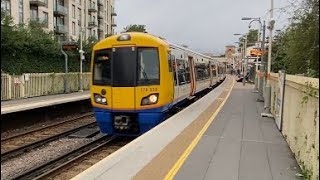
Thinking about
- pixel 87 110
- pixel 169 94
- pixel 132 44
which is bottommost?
pixel 87 110

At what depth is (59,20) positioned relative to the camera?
66.9 meters

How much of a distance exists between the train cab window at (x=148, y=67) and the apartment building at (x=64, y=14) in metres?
30.4

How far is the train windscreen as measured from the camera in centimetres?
1226

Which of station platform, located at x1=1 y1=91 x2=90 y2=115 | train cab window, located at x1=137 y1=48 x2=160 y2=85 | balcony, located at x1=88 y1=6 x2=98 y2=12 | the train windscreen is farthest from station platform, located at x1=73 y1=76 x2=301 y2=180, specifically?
balcony, located at x1=88 y1=6 x2=98 y2=12

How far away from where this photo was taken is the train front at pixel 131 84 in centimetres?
1220

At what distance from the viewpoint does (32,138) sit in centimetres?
1431

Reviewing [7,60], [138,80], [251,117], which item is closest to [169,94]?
[138,80]

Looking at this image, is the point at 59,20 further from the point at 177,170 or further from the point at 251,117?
the point at 177,170

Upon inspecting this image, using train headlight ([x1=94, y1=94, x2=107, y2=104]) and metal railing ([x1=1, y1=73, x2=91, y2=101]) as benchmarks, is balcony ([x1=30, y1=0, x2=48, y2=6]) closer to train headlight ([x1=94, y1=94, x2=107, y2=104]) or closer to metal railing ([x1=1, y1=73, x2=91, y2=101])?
metal railing ([x1=1, y1=73, x2=91, y2=101])

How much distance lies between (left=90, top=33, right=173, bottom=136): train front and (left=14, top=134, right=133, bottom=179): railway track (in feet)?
2.26

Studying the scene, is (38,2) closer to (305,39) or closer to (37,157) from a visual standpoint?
(37,157)

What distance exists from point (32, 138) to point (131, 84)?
433cm

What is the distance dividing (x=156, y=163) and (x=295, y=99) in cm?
329

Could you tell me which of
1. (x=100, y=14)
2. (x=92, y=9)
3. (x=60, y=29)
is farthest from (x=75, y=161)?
(x=100, y=14)
